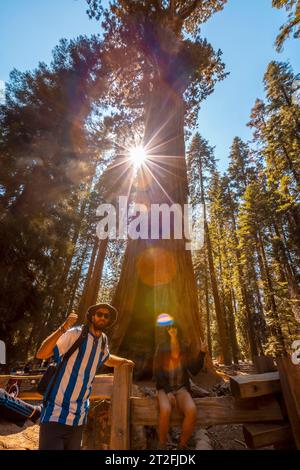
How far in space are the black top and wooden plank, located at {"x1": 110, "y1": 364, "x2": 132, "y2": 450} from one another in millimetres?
562

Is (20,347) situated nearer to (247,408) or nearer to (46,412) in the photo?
(46,412)

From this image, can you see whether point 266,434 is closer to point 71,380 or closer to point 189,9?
point 71,380

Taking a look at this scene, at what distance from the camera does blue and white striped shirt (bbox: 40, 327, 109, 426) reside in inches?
80.7

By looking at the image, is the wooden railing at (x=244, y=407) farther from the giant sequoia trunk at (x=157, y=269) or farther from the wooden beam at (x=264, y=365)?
the giant sequoia trunk at (x=157, y=269)

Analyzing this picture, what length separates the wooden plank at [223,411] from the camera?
251 centimetres

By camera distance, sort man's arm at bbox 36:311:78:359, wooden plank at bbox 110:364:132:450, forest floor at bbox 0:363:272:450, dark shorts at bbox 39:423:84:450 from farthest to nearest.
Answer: forest floor at bbox 0:363:272:450 < wooden plank at bbox 110:364:132:450 < man's arm at bbox 36:311:78:359 < dark shorts at bbox 39:423:84:450

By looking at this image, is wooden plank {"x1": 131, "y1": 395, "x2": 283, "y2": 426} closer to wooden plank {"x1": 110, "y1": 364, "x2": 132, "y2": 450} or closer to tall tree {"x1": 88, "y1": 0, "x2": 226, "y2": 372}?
wooden plank {"x1": 110, "y1": 364, "x2": 132, "y2": 450}

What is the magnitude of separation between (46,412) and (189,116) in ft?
44.0

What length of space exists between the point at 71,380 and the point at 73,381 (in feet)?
0.07

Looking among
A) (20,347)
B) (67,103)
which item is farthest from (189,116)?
(20,347)

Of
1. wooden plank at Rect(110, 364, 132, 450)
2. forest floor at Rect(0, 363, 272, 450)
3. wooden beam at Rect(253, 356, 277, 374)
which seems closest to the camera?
wooden plank at Rect(110, 364, 132, 450)

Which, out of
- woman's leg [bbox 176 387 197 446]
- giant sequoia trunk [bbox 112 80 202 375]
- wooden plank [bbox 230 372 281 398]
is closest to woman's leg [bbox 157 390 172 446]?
woman's leg [bbox 176 387 197 446]

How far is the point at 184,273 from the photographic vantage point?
6820 millimetres

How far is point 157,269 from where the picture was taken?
270 inches
